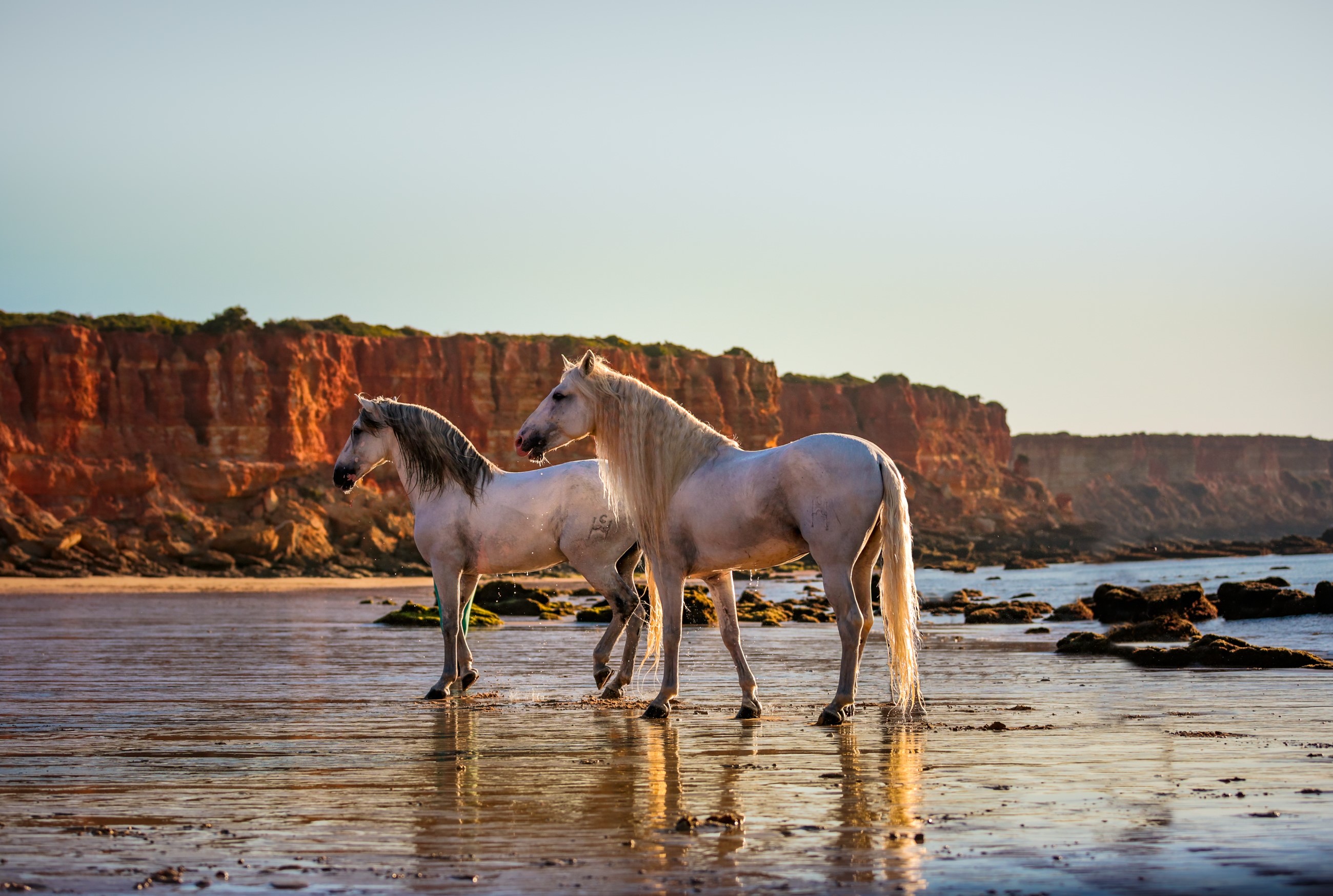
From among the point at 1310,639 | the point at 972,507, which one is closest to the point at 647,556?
the point at 1310,639

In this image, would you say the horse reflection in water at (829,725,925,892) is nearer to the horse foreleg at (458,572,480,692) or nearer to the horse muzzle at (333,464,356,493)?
the horse foreleg at (458,572,480,692)

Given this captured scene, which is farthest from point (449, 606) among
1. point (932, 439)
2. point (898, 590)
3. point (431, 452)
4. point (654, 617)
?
point (932, 439)

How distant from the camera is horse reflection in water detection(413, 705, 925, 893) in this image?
4.79 meters

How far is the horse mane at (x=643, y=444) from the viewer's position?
10.2 metres

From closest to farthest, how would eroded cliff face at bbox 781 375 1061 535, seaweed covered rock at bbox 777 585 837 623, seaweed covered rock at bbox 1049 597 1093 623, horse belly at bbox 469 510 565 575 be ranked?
horse belly at bbox 469 510 565 575 → seaweed covered rock at bbox 1049 597 1093 623 → seaweed covered rock at bbox 777 585 837 623 → eroded cliff face at bbox 781 375 1061 535

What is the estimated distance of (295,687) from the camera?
40.4 ft

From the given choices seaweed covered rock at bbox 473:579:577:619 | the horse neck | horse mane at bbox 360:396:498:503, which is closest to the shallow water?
the horse neck

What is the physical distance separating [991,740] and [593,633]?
14.4 m

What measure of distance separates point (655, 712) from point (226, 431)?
248 feet

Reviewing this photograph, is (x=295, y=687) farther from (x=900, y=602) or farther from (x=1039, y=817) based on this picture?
(x=1039, y=817)

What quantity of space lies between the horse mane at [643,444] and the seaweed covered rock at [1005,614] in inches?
676

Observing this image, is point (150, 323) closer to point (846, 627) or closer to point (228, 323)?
point (228, 323)

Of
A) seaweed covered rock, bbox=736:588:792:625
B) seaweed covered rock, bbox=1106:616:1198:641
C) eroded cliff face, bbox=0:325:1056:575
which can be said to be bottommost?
seaweed covered rock, bbox=736:588:792:625

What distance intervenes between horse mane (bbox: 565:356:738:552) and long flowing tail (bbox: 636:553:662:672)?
358mm
